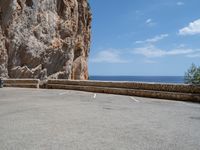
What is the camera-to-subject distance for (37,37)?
124 ft

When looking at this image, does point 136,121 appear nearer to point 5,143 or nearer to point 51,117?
point 51,117

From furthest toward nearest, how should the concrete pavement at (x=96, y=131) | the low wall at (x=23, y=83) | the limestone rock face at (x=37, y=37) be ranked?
the limestone rock face at (x=37, y=37) < the low wall at (x=23, y=83) < the concrete pavement at (x=96, y=131)

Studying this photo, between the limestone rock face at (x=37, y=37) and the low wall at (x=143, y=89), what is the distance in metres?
12.8

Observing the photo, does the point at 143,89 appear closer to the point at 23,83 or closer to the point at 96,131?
the point at 96,131

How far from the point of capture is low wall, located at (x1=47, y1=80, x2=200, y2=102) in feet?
52.5

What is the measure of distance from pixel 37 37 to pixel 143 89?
23.1 m

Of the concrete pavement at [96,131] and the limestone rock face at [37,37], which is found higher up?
the limestone rock face at [37,37]

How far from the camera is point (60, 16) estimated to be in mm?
43500

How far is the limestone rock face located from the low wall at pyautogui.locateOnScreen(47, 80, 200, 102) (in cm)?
1284

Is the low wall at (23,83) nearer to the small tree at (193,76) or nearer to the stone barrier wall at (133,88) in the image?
the stone barrier wall at (133,88)

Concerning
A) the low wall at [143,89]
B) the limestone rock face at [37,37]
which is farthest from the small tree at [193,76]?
the limestone rock face at [37,37]

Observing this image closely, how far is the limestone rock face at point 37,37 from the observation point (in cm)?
3344

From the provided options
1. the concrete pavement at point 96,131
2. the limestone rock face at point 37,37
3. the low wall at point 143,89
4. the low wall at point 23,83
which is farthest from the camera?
the limestone rock face at point 37,37

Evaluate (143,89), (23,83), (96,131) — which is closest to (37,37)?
(23,83)
